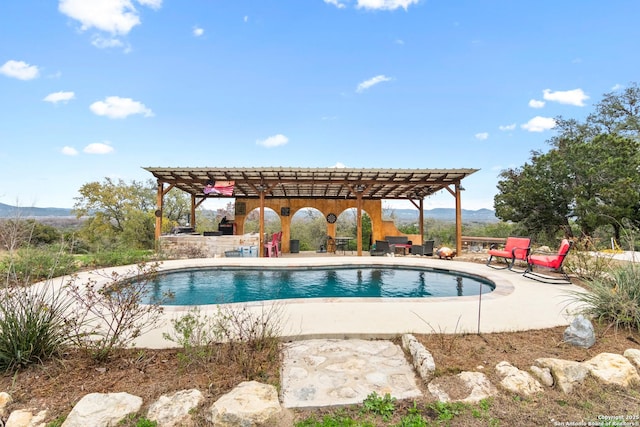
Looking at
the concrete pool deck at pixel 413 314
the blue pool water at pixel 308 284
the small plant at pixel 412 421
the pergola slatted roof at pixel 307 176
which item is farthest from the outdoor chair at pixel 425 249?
the small plant at pixel 412 421

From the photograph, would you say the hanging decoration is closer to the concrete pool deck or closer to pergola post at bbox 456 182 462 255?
the concrete pool deck

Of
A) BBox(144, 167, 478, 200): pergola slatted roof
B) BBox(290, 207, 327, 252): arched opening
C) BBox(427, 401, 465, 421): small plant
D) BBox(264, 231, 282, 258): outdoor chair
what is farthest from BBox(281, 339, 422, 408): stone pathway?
BBox(290, 207, 327, 252): arched opening

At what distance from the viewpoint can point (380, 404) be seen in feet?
6.14

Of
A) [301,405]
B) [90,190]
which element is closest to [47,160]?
[90,190]

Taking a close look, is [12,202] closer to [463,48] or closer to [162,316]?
[162,316]

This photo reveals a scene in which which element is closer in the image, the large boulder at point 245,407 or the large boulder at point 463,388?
the large boulder at point 245,407

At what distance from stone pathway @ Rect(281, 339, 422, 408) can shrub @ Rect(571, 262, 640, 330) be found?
7.85 ft

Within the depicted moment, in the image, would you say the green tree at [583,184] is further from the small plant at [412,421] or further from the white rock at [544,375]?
the small plant at [412,421]

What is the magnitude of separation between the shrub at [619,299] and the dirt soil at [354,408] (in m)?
0.32

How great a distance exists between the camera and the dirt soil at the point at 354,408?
178cm

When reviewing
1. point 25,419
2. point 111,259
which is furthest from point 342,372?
point 111,259

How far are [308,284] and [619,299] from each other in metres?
5.06

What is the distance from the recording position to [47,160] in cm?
1305

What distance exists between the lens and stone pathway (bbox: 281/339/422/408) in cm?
197
